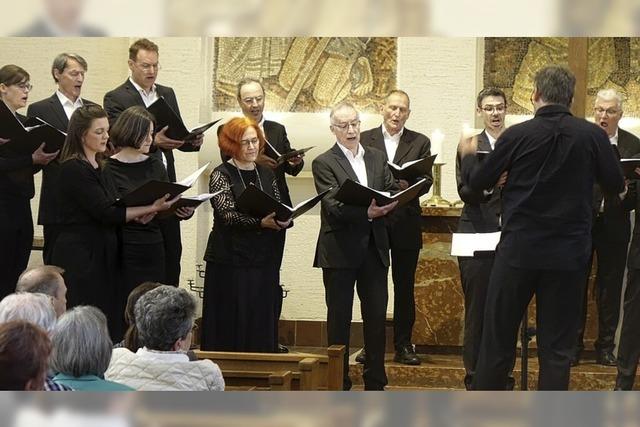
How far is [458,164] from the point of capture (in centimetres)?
615

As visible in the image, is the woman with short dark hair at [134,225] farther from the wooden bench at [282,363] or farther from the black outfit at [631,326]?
the black outfit at [631,326]

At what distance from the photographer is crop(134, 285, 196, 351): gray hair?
3438 mm

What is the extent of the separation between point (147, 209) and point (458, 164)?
1962 mm

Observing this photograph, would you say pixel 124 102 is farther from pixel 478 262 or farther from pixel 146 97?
pixel 478 262

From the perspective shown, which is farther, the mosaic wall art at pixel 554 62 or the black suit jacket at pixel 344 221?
the mosaic wall art at pixel 554 62

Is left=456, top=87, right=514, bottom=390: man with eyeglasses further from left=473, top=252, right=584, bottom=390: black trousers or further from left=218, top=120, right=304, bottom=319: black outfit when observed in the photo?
left=473, top=252, right=584, bottom=390: black trousers

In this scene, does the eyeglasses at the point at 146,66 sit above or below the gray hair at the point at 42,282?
above

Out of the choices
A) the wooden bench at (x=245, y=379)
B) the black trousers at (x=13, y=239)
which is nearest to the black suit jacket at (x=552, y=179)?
the wooden bench at (x=245, y=379)

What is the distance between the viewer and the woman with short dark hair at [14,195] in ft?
19.2

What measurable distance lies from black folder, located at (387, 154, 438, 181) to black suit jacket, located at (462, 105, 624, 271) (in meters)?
1.55

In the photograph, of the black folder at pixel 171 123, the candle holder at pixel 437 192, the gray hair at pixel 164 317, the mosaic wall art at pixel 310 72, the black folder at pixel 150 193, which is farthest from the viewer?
the mosaic wall art at pixel 310 72

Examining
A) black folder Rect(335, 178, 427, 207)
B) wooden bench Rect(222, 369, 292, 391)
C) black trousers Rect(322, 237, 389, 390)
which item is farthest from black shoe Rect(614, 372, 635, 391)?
wooden bench Rect(222, 369, 292, 391)

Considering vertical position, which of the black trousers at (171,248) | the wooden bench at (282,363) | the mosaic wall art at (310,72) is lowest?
the wooden bench at (282,363)

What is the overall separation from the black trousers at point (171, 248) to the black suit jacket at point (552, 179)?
2546mm
